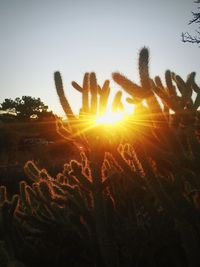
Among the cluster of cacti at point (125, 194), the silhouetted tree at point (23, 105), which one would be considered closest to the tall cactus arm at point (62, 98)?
the cluster of cacti at point (125, 194)

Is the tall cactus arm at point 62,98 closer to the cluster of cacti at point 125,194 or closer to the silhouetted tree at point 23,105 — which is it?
the cluster of cacti at point 125,194

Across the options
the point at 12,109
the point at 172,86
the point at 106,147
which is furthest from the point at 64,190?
the point at 12,109

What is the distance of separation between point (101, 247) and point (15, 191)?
10.6 m

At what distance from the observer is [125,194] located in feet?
12.1

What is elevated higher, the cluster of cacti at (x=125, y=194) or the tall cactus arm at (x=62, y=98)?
the tall cactus arm at (x=62, y=98)

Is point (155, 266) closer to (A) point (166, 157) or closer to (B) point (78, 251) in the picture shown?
(B) point (78, 251)

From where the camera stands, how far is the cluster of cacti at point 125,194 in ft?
8.79

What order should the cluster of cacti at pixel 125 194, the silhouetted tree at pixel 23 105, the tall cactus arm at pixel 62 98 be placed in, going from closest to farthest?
1. the cluster of cacti at pixel 125 194
2. the tall cactus arm at pixel 62 98
3. the silhouetted tree at pixel 23 105

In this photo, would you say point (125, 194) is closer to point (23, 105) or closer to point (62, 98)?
point (62, 98)

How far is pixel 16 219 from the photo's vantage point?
4.21 metres

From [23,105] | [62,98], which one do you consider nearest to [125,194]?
[62,98]

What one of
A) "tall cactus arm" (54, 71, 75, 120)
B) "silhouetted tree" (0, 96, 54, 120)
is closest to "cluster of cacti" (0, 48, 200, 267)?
"tall cactus arm" (54, 71, 75, 120)

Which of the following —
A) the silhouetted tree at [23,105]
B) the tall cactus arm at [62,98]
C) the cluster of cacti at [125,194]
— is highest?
the silhouetted tree at [23,105]

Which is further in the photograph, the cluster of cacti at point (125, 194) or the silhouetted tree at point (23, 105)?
the silhouetted tree at point (23, 105)
